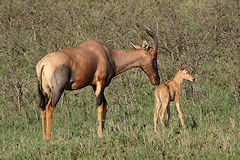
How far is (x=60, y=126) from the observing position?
8852 mm

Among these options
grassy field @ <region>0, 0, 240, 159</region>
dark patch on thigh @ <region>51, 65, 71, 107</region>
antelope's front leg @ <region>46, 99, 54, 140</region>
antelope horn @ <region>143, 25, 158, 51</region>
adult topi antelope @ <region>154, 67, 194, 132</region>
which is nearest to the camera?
grassy field @ <region>0, 0, 240, 159</region>

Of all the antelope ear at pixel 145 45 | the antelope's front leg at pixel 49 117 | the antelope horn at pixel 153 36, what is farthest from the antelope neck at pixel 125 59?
the antelope's front leg at pixel 49 117

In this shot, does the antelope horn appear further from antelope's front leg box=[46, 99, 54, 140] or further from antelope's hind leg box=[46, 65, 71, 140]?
antelope's front leg box=[46, 99, 54, 140]

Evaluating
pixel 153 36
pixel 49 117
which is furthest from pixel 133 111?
pixel 49 117

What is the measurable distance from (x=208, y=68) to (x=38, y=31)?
8.36 meters

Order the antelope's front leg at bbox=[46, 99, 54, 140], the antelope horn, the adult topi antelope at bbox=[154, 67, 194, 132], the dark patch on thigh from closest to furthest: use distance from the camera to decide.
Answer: the dark patch on thigh
the antelope's front leg at bbox=[46, 99, 54, 140]
the adult topi antelope at bbox=[154, 67, 194, 132]
the antelope horn

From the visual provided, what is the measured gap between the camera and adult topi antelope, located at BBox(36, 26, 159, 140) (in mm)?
7047

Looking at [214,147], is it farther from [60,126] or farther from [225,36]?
[225,36]

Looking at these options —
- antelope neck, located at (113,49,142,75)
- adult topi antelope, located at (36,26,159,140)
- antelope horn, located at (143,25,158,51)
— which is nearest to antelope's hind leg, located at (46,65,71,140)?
adult topi antelope, located at (36,26,159,140)

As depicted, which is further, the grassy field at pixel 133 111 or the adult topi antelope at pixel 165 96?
the adult topi antelope at pixel 165 96

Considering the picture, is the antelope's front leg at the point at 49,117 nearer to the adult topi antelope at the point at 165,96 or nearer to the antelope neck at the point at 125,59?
the antelope neck at the point at 125,59

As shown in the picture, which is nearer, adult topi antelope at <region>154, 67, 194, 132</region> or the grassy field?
the grassy field

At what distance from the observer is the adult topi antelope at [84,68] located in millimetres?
7047

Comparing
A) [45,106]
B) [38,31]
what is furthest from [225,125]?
[38,31]
